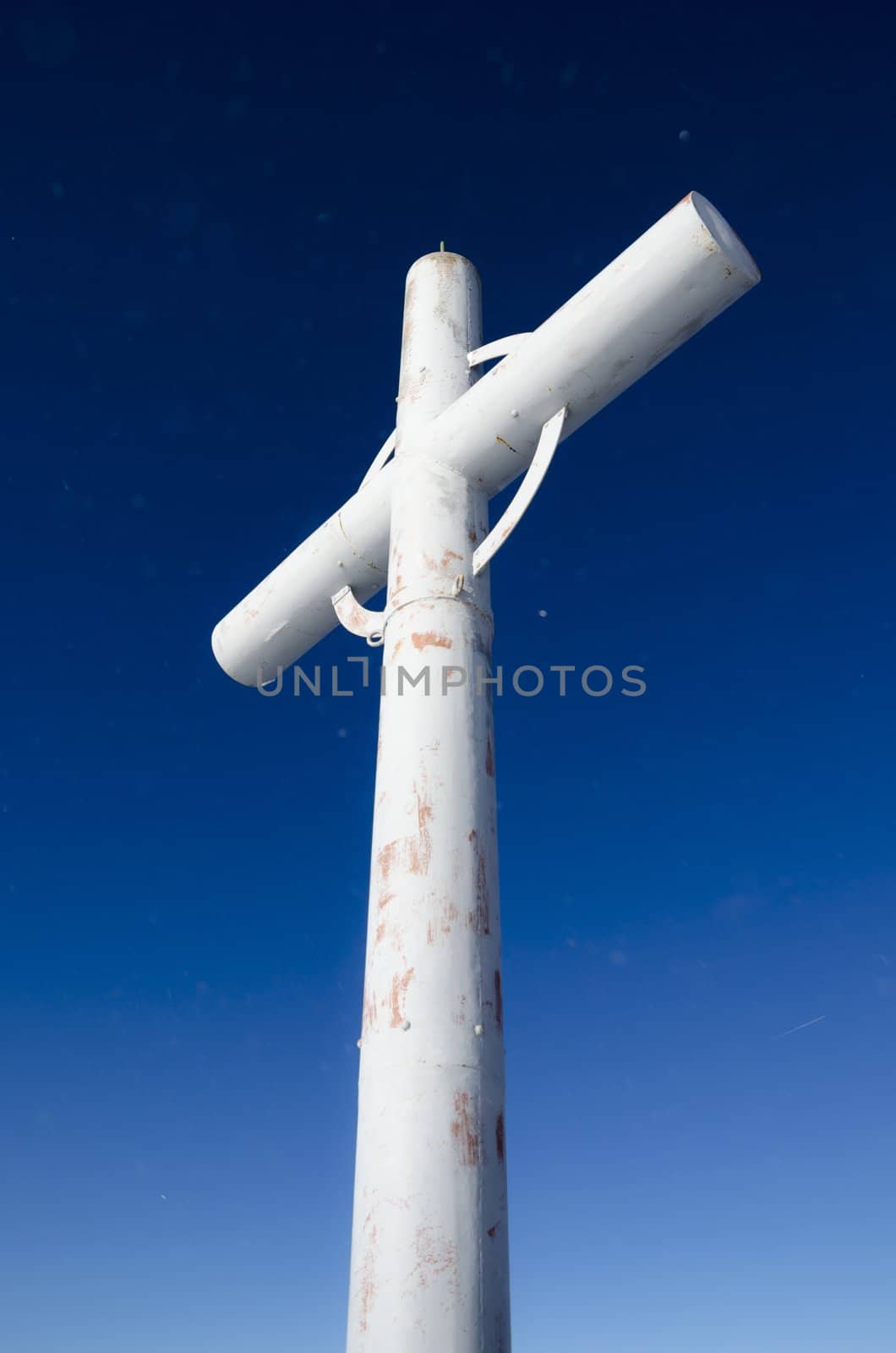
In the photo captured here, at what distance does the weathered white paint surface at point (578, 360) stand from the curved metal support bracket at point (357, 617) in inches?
4.4

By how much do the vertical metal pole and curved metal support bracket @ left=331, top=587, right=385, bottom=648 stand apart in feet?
1.84

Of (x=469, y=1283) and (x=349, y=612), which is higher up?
(x=349, y=612)

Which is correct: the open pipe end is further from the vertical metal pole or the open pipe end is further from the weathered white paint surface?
the vertical metal pole

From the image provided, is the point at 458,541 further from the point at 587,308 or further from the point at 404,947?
the point at 404,947

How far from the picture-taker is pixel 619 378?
20.1 ft

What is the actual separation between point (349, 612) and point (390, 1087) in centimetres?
337

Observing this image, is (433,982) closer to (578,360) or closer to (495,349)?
(578,360)

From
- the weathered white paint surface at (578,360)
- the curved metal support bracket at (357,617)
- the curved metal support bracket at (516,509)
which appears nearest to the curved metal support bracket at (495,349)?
the weathered white paint surface at (578,360)

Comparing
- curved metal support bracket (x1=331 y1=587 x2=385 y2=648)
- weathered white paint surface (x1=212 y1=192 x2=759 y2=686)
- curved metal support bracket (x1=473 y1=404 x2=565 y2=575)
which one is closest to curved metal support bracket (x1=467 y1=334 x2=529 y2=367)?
weathered white paint surface (x1=212 y1=192 x2=759 y2=686)

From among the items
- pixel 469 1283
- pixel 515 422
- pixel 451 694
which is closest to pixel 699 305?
pixel 515 422

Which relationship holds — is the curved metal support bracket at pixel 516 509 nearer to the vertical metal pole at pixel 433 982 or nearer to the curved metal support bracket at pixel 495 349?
the vertical metal pole at pixel 433 982

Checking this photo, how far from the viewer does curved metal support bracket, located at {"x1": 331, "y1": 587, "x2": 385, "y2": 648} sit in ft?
21.1

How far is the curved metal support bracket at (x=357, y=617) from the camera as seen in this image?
645 centimetres

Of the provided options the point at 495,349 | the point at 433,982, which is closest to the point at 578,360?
the point at 495,349
